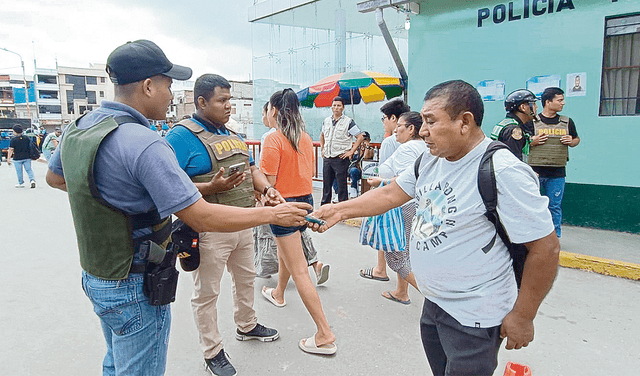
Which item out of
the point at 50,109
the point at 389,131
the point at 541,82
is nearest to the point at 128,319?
the point at 389,131

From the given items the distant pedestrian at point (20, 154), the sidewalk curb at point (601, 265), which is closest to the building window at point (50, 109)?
the distant pedestrian at point (20, 154)

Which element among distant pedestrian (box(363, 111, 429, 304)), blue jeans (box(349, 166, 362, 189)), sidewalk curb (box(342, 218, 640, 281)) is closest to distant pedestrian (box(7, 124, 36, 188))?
blue jeans (box(349, 166, 362, 189))

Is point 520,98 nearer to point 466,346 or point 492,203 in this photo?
point 492,203

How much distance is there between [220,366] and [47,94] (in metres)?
77.0

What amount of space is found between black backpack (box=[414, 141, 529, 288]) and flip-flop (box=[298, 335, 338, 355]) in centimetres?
168

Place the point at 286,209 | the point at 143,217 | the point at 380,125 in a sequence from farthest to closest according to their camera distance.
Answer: the point at 380,125 < the point at 286,209 < the point at 143,217

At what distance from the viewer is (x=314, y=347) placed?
2.97 metres

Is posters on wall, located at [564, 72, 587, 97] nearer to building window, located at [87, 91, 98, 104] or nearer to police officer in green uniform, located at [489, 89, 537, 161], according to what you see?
police officer in green uniform, located at [489, 89, 537, 161]

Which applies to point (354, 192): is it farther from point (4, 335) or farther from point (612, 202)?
point (4, 335)

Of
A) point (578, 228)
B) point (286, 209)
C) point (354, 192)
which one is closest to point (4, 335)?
point (286, 209)

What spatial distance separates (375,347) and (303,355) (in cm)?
54

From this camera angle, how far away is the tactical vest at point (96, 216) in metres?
1.55

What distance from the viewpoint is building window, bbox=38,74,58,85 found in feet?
211

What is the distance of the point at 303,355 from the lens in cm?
297
